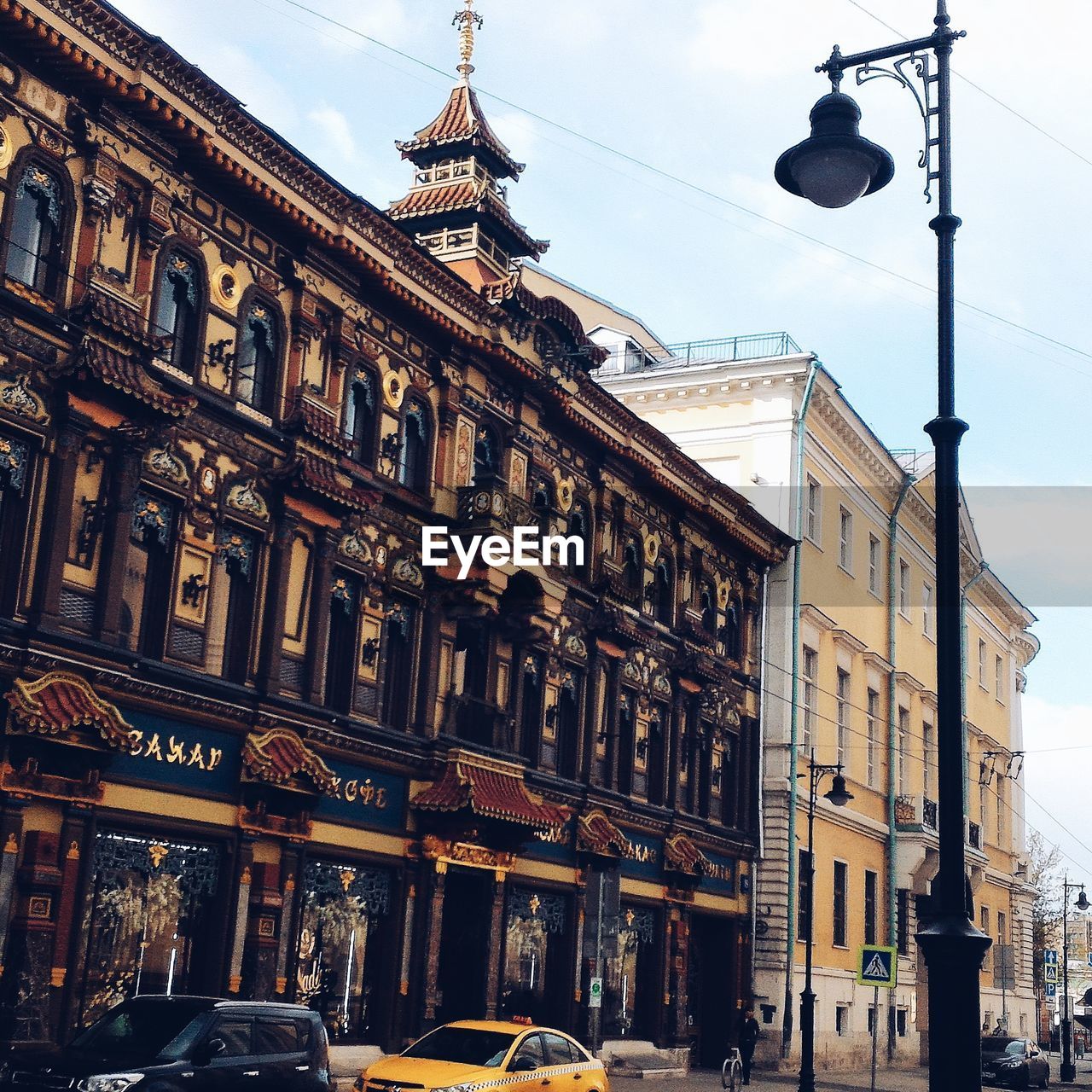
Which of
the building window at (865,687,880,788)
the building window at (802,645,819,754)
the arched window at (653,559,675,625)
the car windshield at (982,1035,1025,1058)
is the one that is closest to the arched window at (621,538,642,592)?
the arched window at (653,559,675,625)

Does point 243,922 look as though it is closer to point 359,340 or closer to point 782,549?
point 359,340

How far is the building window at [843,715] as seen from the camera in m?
44.0

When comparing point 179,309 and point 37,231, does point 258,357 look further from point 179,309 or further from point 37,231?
point 37,231

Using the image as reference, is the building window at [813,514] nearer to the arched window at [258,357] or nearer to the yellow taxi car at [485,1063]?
the arched window at [258,357]

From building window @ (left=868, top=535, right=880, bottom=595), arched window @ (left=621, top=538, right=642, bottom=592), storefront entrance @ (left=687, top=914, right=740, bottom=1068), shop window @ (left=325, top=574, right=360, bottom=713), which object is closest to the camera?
shop window @ (left=325, top=574, right=360, bottom=713)

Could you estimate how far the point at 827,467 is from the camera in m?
44.4

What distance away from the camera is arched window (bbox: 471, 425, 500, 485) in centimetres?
2900

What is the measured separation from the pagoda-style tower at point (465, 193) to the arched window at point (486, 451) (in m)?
4.54

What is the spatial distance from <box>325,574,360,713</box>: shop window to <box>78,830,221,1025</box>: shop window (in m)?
3.71

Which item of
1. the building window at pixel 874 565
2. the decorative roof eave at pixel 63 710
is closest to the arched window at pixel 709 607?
the building window at pixel 874 565

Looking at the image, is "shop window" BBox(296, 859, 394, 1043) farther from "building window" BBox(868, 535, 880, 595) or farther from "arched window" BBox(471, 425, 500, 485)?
"building window" BBox(868, 535, 880, 595)

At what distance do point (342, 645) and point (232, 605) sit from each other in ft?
8.86

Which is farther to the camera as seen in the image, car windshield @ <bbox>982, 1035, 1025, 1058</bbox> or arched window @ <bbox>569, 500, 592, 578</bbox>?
car windshield @ <bbox>982, 1035, 1025, 1058</bbox>

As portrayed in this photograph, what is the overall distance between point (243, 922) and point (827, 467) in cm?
2674
